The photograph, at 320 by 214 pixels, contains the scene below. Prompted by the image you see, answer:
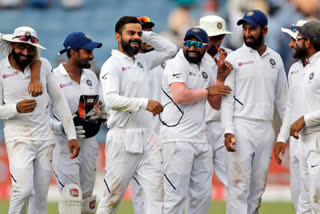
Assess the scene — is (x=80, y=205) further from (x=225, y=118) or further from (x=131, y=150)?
(x=225, y=118)

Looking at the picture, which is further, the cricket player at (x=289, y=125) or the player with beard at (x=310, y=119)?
the cricket player at (x=289, y=125)

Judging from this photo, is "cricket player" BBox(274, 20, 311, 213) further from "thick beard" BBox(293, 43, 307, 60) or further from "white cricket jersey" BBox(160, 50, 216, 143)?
"white cricket jersey" BBox(160, 50, 216, 143)

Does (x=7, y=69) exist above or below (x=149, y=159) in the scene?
above

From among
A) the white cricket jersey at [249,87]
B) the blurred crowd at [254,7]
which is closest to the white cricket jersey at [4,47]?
the white cricket jersey at [249,87]

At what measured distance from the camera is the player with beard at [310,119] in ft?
24.6

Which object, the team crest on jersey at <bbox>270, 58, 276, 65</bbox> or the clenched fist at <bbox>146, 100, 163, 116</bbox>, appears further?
the team crest on jersey at <bbox>270, 58, 276, 65</bbox>

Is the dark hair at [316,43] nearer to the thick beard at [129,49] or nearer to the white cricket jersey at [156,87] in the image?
the thick beard at [129,49]

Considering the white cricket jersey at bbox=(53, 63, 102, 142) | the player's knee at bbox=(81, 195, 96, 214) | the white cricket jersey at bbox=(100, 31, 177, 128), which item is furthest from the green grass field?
the white cricket jersey at bbox=(100, 31, 177, 128)

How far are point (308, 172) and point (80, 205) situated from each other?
7.67ft

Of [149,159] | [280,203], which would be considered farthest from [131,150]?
[280,203]

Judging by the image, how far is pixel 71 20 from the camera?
18.2 metres

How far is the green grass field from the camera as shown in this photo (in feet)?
39.3

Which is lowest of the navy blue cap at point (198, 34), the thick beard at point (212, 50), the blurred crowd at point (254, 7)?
the thick beard at point (212, 50)

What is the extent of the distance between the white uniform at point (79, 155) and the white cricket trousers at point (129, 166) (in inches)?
32.8
